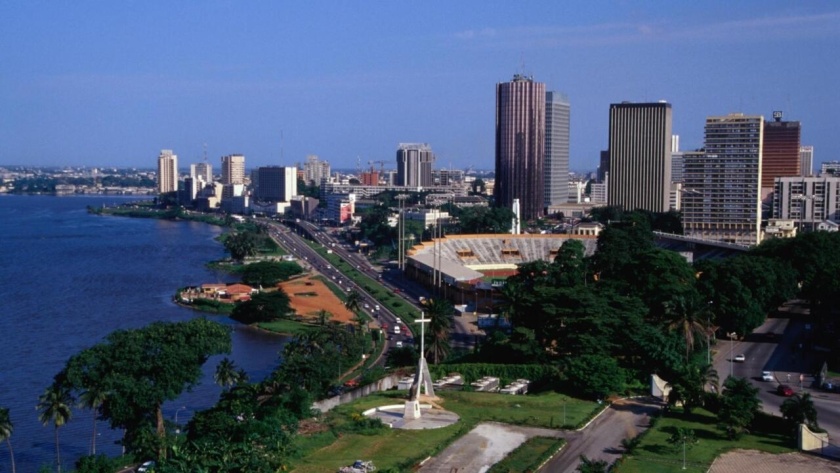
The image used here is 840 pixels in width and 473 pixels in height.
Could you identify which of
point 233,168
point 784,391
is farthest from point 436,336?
point 233,168

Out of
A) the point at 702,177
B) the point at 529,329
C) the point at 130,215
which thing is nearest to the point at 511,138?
the point at 702,177

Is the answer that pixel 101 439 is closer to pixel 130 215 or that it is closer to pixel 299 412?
pixel 299 412

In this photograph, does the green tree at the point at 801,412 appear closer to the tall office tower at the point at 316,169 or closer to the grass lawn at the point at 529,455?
the grass lawn at the point at 529,455

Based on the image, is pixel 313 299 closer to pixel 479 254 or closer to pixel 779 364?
pixel 479 254

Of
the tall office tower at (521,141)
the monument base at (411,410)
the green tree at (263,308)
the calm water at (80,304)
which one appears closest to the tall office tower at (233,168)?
the calm water at (80,304)

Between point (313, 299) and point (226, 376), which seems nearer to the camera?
point (226, 376)

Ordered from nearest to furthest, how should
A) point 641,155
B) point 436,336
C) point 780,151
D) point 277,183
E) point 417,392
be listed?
point 417,392
point 436,336
point 641,155
point 780,151
point 277,183
